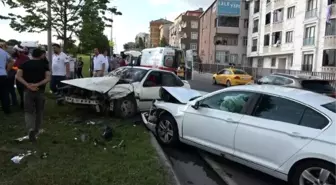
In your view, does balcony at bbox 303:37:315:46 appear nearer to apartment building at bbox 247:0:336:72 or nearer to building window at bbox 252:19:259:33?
apartment building at bbox 247:0:336:72

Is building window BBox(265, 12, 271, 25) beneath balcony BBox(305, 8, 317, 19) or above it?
above

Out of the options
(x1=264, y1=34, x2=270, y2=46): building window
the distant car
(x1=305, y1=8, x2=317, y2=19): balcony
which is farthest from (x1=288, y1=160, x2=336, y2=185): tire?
(x1=264, y1=34, x2=270, y2=46): building window

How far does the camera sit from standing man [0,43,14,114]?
7.99 m

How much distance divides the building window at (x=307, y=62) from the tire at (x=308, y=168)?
112ft

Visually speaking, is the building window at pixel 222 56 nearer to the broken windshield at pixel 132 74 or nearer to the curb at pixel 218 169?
the broken windshield at pixel 132 74

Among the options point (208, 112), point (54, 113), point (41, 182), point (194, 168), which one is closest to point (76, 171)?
point (41, 182)

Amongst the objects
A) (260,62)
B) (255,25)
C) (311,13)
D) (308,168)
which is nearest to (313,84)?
(308,168)

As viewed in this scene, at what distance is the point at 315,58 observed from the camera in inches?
1383

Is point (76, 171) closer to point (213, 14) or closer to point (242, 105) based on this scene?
point (242, 105)

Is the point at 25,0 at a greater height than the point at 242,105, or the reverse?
the point at 25,0

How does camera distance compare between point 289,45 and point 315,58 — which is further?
point 289,45

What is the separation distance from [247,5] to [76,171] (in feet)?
185

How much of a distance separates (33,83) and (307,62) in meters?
35.7

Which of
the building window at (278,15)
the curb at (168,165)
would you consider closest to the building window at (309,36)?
the building window at (278,15)
